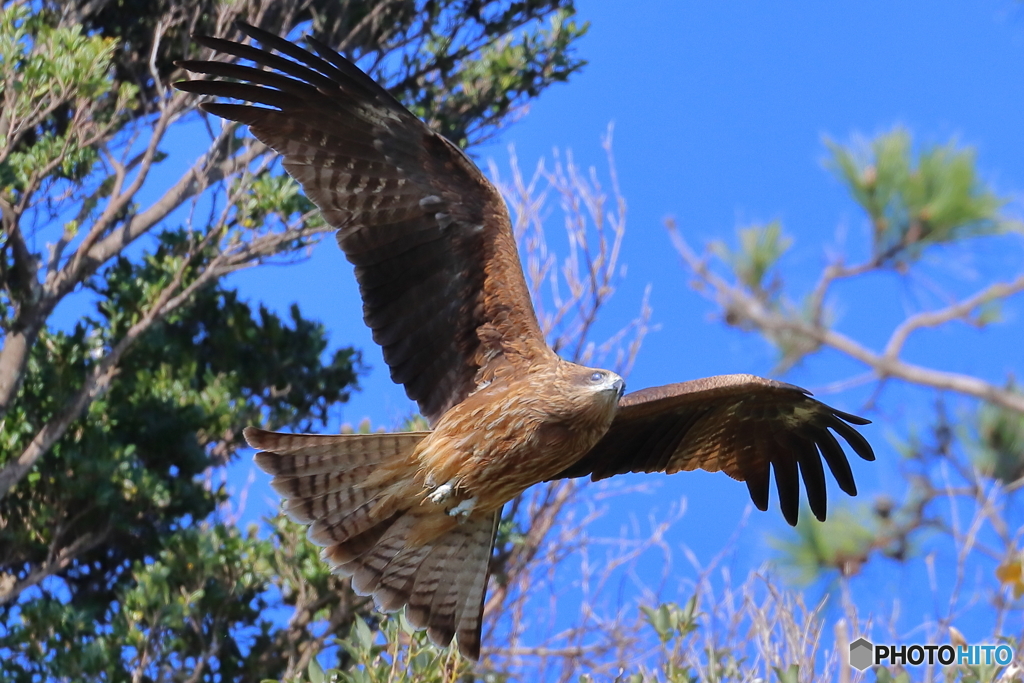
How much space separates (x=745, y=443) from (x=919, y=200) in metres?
2.34

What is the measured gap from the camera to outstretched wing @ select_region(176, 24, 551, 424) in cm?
554

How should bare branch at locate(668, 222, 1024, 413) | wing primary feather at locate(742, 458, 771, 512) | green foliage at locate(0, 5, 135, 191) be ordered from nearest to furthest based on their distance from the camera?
bare branch at locate(668, 222, 1024, 413), wing primary feather at locate(742, 458, 771, 512), green foliage at locate(0, 5, 135, 191)

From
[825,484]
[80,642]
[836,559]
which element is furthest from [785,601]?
[80,642]

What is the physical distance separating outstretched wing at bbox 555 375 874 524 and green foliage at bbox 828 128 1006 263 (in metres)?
1.76

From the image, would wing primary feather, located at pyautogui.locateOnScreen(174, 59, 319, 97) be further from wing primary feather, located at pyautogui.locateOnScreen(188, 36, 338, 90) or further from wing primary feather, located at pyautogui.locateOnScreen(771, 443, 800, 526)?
wing primary feather, located at pyautogui.locateOnScreen(771, 443, 800, 526)

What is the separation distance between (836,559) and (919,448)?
623mm

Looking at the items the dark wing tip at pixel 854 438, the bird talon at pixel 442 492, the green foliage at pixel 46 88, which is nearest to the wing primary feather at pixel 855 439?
the dark wing tip at pixel 854 438

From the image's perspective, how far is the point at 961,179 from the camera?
441cm

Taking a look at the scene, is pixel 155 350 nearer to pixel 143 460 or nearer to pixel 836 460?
pixel 143 460

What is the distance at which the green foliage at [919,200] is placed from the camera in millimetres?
4395

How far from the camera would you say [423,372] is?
5789 mm

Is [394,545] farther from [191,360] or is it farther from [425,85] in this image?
[425,85]

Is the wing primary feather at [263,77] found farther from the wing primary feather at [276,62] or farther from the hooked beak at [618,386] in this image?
the hooked beak at [618,386]

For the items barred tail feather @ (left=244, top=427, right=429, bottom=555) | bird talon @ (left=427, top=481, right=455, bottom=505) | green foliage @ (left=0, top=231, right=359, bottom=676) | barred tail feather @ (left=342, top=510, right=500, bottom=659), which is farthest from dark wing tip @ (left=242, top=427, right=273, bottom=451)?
green foliage @ (left=0, top=231, right=359, bottom=676)
